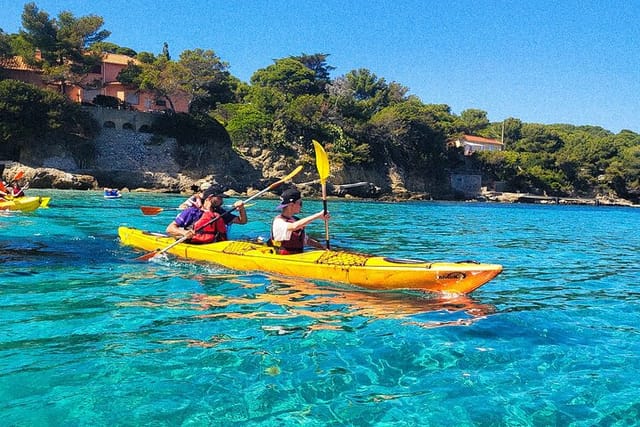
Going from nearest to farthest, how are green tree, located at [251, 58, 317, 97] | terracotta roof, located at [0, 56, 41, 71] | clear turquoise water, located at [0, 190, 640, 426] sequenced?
clear turquoise water, located at [0, 190, 640, 426] → terracotta roof, located at [0, 56, 41, 71] → green tree, located at [251, 58, 317, 97]

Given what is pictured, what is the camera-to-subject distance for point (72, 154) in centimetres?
3759

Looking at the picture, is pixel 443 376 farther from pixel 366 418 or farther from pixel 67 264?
pixel 67 264

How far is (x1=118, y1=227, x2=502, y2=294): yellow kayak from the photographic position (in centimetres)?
627

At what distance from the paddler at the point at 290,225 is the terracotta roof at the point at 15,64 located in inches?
1546

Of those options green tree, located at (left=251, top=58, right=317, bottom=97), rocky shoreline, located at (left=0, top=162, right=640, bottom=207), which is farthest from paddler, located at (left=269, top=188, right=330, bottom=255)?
green tree, located at (left=251, top=58, right=317, bottom=97)

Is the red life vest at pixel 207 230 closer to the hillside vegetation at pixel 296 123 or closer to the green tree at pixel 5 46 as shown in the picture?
the hillside vegetation at pixel 296 123

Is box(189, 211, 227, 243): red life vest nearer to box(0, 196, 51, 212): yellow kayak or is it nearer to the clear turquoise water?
the clear turquoise water

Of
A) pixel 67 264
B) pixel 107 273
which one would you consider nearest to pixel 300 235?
pixel 107 273

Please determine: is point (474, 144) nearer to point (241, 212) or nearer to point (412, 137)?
point (412, 137)

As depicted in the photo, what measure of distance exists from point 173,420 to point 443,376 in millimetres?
2014

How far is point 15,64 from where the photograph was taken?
4028 centimetres

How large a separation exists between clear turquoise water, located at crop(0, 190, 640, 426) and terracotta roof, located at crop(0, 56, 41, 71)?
123 ft

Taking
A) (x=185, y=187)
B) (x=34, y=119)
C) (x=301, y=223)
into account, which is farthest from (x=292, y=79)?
(x=301, y=223)

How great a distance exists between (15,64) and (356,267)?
1675 inches
